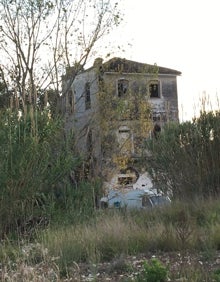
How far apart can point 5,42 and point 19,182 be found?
685 inches

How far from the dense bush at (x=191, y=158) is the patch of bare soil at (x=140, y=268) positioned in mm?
6938

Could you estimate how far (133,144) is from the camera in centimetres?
2883

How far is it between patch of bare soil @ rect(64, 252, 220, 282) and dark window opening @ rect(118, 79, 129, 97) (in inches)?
870

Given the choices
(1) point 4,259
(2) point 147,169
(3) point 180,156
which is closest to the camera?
(1) point 4,259

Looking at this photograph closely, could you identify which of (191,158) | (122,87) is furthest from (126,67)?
(191,158)

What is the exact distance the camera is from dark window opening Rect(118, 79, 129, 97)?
29.0 meters

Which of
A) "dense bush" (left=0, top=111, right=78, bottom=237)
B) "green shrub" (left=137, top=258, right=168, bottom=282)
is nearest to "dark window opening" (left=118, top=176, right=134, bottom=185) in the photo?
"dense bush" (left=0, top=111, right=78, bottom=237)

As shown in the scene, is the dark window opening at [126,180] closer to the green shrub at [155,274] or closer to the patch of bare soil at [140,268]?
the patch of bare soil at [140,268]

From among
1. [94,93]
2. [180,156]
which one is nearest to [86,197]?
[180,156]

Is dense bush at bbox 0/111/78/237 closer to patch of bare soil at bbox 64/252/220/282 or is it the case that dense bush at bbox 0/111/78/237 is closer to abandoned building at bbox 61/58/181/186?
patch of bare soil at bbox 64/252/220/282

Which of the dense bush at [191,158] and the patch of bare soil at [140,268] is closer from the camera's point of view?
the patch of bare soil at [140,268]

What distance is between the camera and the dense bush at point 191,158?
46.1ft

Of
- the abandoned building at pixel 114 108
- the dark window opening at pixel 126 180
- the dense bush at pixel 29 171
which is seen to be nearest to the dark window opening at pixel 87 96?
the abandoned building at pixel 114 108

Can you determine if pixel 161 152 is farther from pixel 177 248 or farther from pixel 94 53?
pixel 94 53
